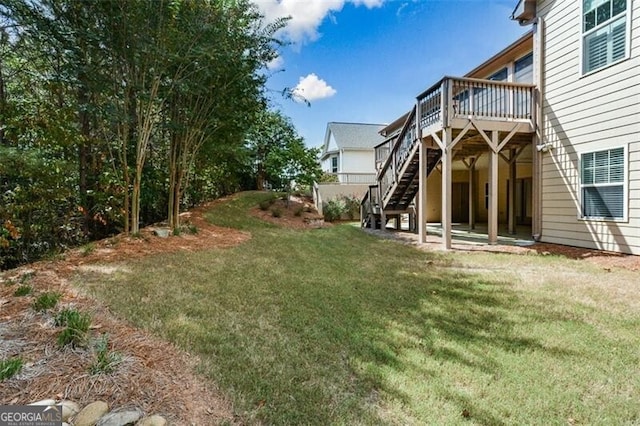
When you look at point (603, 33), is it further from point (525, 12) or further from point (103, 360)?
point (103, 360)

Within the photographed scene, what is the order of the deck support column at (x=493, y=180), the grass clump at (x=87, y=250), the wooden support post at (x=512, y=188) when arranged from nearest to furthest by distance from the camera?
the grass clump at (x=87, y=250) → the deck support column at (x=493, y=180) → the wooden support post at (x=512, y=188)

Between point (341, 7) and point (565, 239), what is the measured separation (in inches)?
370

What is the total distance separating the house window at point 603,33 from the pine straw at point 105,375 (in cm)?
883

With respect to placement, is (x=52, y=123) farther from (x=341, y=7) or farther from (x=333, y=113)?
(x=333, y=113)

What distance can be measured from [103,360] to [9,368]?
1.72 feet

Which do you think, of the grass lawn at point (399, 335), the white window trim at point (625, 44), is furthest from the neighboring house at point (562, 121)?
the grass lawn at point (399, 335)

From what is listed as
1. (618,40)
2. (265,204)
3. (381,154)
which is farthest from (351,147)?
(618,40)

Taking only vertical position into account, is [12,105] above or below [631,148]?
above

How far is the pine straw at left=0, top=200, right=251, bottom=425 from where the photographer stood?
2.02m

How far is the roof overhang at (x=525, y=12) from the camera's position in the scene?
27.9ft

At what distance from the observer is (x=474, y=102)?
Answer: 26.7ft

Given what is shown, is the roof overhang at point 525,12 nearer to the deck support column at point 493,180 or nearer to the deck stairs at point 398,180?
the deck support column at point 493,180

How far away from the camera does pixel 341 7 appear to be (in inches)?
435

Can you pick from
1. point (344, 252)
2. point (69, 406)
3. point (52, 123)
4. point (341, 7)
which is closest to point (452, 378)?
point (69, 406)
